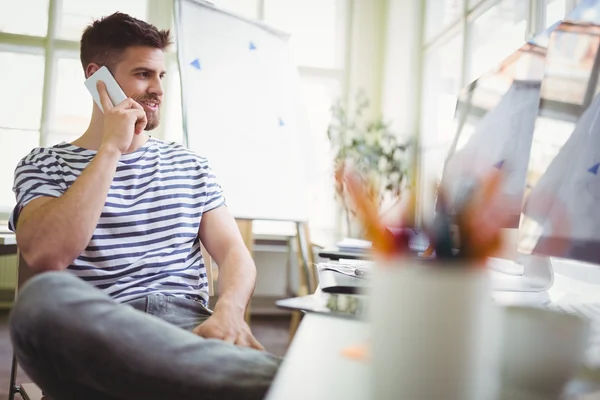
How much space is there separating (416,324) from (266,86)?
82.9 inches

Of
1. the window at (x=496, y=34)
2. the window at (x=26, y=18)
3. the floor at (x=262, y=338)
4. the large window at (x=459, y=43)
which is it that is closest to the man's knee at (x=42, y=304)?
the large window at (x=459, y=43)

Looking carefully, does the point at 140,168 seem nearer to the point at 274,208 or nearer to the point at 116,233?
the point at 116,233

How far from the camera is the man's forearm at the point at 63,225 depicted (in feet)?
3.37

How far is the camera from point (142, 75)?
1390mm

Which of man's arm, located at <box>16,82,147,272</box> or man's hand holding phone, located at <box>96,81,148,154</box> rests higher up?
man's hand holding phone, located at <box>96,81,148,154</box>

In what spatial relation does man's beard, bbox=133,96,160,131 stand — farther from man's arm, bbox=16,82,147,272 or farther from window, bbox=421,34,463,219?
window, bbox=421,34,463,219

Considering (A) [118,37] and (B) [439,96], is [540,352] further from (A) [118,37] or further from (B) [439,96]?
(B) [439,96]

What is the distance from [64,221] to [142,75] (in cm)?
52

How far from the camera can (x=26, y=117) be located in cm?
374

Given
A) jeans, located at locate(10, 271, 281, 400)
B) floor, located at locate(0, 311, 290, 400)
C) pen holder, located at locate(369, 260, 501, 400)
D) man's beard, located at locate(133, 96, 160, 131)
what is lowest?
floor, located at locate(0, 311, 290, 400)

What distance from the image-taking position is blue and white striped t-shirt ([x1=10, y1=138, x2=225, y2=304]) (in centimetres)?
112

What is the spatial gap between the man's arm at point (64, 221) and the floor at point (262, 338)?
51.4 inches

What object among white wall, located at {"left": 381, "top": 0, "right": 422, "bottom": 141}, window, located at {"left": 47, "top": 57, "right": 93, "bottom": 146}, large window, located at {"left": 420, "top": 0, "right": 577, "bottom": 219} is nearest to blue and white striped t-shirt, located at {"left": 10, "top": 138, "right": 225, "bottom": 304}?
large window, located at {"left": 420, "top": 0, "right": 577, "bottom": 219}

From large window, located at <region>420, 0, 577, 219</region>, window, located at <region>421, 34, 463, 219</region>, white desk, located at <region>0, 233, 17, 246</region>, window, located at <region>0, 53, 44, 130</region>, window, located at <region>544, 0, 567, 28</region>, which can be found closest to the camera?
white desk, located at <region>0, 233, 17, 246</region>
